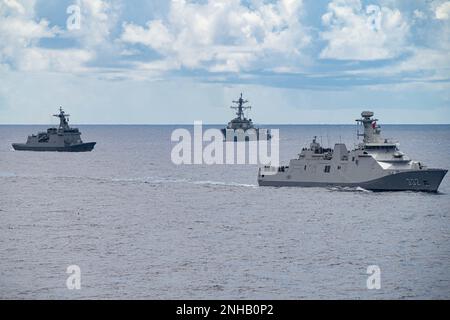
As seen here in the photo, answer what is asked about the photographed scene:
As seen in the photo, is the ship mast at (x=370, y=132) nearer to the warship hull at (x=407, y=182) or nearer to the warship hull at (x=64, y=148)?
the warship hull at (x=407, y=182)

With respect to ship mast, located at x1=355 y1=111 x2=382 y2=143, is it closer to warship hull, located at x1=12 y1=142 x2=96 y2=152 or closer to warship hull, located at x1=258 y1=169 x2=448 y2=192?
warship hull, located at x1=258 y1=169 x2=448 y2=192

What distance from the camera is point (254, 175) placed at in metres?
112

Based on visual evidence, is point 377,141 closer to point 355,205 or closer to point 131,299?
point 355,205

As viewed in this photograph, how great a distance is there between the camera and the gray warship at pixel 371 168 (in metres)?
76.9

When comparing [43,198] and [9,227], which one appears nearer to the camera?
[9,227]

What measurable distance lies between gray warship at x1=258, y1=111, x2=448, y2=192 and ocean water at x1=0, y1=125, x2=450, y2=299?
3.48ft

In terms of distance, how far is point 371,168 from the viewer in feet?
254

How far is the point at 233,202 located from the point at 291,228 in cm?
1681

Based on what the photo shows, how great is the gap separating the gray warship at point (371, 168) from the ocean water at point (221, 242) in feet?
3.48

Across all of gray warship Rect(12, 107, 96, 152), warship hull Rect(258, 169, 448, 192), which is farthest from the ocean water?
gray warship Rect(12, 107, 96, 152)

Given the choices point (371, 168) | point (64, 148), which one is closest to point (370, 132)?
point (371, 168)

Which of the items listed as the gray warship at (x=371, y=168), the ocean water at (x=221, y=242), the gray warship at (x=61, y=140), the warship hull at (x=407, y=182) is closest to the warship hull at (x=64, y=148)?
the gray warship at (x=61, y=140)

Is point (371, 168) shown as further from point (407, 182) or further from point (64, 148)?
point (64, 148)
